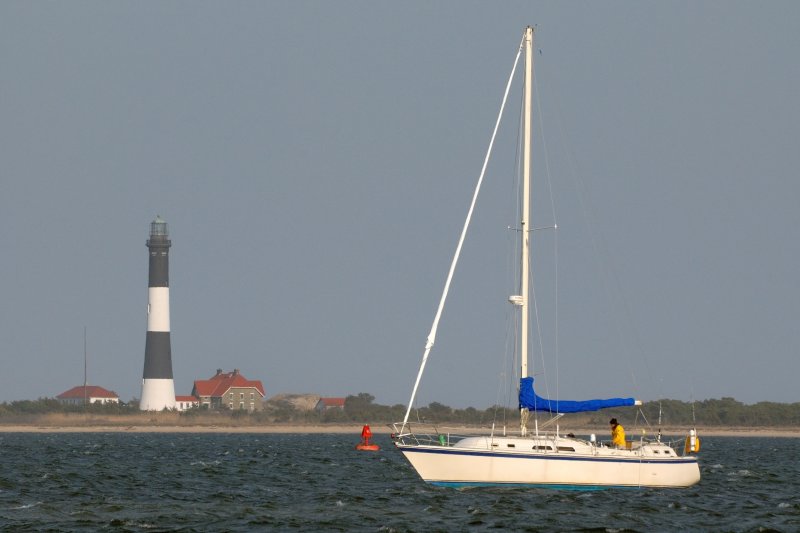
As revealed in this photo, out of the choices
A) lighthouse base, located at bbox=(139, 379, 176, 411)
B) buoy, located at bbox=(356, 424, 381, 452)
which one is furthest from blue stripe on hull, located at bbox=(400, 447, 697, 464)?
lighthouse base, located at bbox=(139, 379, 176, 411)

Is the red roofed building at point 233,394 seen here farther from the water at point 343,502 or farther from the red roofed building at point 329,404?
the water at point 343,502

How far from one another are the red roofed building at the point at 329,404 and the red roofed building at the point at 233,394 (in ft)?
32.7

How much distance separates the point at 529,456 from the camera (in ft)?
131

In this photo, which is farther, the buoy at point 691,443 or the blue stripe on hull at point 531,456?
the buoy at point 691,443

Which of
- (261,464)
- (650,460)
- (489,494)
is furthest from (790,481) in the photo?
(261,464)

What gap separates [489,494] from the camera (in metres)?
40.4

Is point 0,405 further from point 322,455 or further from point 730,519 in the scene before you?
point 730,519

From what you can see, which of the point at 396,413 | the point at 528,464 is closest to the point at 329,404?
the point at 396,413

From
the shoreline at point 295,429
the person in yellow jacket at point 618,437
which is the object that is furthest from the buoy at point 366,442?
the shoreline at point 295,429

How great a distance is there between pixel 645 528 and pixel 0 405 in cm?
12849

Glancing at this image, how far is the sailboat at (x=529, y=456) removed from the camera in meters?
40.0

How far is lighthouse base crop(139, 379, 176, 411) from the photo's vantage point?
12495 centimetres

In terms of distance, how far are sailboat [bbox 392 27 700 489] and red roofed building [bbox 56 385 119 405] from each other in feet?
410

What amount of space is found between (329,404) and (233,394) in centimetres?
1488
